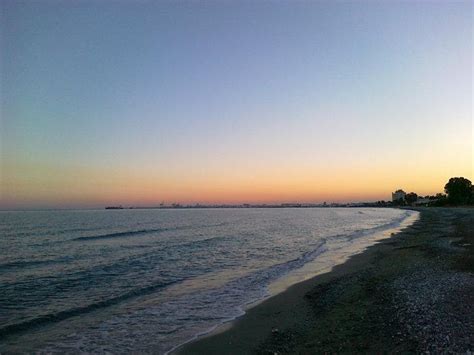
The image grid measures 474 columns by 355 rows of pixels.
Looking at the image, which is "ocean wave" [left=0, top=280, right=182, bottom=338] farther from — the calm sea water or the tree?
the tree

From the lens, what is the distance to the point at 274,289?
1708 centimetres

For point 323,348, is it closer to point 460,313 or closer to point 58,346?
point 460,313

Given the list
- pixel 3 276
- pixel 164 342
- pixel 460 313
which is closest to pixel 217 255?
pixel 3 276

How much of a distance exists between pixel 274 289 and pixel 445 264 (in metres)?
10.1

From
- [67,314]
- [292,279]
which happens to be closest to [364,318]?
[292,279]

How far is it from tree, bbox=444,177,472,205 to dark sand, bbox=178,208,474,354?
16271 centimetres

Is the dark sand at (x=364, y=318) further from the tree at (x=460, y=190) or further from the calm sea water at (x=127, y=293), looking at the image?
the tree at (x=460, y=190)

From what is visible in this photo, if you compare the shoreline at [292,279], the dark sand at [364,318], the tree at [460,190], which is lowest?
the shoreline at [292,279]

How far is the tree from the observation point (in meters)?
156

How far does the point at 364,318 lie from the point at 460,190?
173528mm

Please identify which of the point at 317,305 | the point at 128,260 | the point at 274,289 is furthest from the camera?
the point at 128,260

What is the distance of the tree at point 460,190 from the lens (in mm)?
155750

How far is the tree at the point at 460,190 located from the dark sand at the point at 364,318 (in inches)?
6406

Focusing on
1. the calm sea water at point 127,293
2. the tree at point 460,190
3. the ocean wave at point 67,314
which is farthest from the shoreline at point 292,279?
the tree at point 460,190
